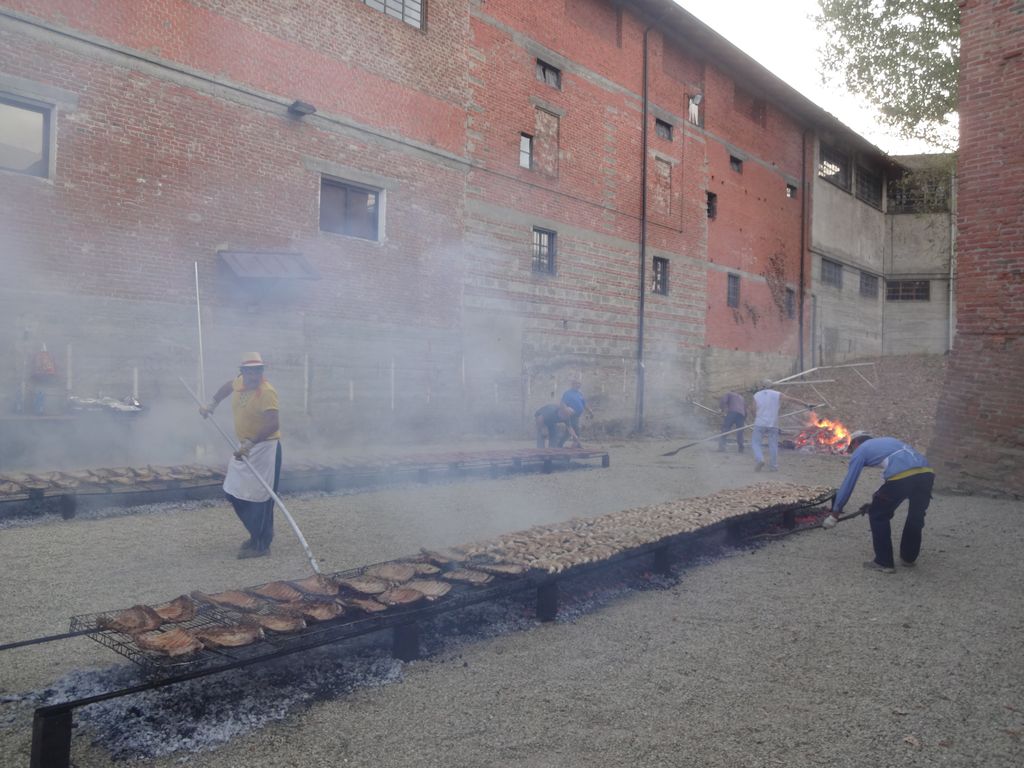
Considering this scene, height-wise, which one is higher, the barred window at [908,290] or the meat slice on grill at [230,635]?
the barred window at [908,290]

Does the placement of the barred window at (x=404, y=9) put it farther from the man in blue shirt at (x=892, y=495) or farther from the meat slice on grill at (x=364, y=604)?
the meat slice on grill at (x=364, y=604)

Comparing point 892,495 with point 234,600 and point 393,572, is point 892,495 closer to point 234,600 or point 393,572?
point 393,572

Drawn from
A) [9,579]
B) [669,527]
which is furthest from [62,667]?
[669,527]

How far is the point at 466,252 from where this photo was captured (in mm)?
14781

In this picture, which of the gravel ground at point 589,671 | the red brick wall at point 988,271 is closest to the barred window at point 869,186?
the red brick wall at point 988,271

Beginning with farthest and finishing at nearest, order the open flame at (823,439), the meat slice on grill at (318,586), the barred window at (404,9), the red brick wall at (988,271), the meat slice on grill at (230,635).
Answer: the open flame at (823,439)
the barred window at (404,9)
the red brick wall at (988,271)
the meat slice on grill at (318,586)
the meat slice on grill at (230,635)

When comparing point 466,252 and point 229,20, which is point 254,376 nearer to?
point 229,20

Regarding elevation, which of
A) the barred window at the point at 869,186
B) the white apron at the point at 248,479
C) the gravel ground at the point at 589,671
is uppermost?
the barred window at the point at 869,186

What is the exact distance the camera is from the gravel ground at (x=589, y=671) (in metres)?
3.03

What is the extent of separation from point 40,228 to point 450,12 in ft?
28.6

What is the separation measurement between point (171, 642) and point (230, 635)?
0.24m

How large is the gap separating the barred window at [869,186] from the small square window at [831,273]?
3407 millimetres

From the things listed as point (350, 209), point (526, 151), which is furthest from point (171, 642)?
point (526, 151)

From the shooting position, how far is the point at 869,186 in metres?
28.9
